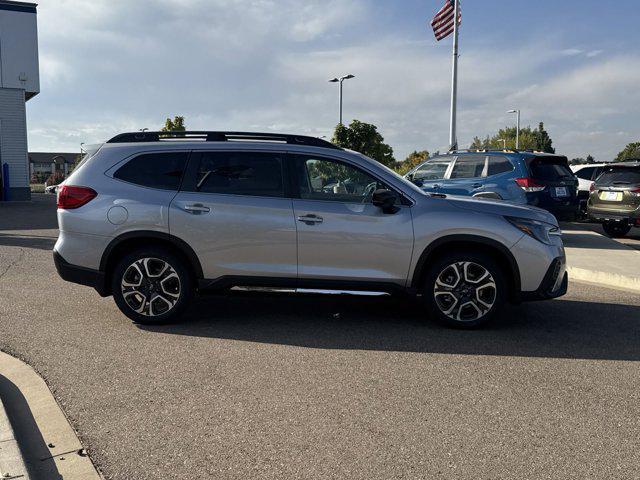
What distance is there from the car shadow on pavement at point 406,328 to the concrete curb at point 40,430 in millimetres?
1575

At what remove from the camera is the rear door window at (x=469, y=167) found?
470 inches

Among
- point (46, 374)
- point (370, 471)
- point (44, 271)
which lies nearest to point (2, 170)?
point (44, 271)

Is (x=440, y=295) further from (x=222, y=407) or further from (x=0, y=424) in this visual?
(x=0, y=424)

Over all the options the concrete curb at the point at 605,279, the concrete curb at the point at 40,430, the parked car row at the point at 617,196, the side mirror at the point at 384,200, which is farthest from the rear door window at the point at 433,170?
the concrete curb at the point at 40,430

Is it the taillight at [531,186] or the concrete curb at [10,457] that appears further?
the taillight at [531,186]

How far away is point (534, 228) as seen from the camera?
19.1ft

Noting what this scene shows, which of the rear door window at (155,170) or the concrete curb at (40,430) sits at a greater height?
the rear door window at (155,170)

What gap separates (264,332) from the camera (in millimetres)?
5734

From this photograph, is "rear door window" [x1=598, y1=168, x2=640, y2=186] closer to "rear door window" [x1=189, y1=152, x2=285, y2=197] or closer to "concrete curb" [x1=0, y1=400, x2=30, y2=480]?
"rear door window" [x1=189, y1=152, x2=285, y2=197]

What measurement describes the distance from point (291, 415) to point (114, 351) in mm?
2020

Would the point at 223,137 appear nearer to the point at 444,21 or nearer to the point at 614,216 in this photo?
the point at 614,216

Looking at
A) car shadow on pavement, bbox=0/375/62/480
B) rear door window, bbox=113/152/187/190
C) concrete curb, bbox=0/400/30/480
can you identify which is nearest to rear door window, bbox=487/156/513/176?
rear door window, bbox=113/152/187/190

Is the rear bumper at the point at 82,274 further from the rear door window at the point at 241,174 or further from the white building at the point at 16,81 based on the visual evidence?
the white building at the point at 16,81

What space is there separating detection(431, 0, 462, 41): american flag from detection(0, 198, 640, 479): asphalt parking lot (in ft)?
54.1
